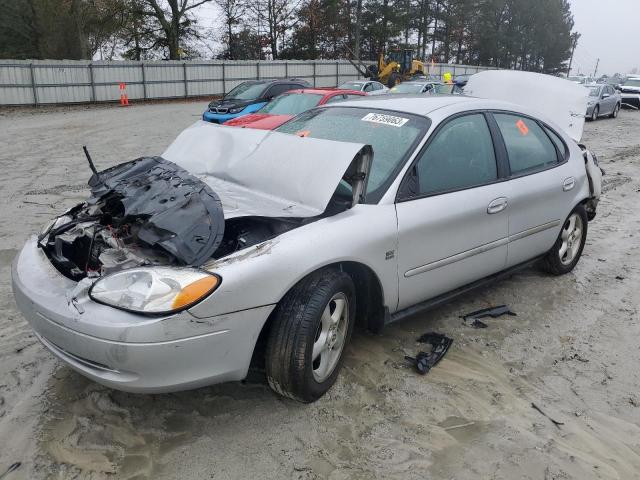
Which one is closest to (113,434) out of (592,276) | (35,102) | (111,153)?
(592,276)

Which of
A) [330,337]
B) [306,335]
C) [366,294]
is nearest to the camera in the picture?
[306,335]

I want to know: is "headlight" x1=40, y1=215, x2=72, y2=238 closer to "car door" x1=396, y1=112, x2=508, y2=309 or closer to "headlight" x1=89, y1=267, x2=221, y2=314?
"headlight" x1=89, y1=267, x2=221, y2=314

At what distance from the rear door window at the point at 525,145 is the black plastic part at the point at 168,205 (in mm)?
2301

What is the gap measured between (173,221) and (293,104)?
27.8 ft

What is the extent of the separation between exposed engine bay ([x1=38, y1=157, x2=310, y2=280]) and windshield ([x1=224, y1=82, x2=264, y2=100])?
1207 centimetres

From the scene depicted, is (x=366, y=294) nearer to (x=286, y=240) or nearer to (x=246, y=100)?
(x=286, y=240)

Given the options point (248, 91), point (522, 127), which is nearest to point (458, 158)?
point (522, 127)

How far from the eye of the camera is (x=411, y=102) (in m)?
3.87

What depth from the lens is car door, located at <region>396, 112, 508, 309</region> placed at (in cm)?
325

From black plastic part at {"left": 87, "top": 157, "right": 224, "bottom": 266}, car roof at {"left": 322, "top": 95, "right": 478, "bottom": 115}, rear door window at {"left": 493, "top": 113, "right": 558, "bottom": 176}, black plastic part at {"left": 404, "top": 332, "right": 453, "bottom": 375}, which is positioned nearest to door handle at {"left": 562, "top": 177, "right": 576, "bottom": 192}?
rear door window at {"left": 493, "top": 113, "right": 558, "bottom": 176}

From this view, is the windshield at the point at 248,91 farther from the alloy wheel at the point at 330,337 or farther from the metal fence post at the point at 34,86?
the alloy wheel at the point at 330,337

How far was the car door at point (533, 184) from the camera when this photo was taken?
400 centimetres

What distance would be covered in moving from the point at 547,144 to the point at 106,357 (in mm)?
3791

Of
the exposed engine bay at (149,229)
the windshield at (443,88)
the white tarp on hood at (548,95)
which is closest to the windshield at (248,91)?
the windshield at (443,88)
